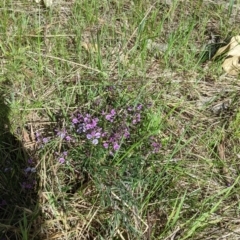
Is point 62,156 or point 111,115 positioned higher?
point 111,115

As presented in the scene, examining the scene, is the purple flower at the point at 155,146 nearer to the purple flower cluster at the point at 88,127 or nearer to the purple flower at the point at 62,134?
the purple flower cluster at the point at 88,127

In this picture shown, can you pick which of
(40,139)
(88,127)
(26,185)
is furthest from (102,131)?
(26,185)

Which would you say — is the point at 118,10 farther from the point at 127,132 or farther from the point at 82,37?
the point at 127,132

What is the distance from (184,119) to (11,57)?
1.06 metres

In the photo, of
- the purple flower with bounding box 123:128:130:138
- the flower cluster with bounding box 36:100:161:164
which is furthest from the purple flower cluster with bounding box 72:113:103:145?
the purple flower with bounding box 123:128:130:138

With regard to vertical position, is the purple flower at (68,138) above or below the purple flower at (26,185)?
above

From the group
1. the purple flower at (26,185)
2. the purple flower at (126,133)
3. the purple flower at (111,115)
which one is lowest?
the purple flower at (26,185)

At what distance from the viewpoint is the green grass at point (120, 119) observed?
1.86 m

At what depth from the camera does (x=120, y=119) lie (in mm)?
2098

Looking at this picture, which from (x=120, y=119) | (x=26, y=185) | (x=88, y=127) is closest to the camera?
(x=26, y=185)

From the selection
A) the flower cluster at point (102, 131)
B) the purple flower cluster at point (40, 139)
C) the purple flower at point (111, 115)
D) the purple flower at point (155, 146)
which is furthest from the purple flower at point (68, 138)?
the purple flower at point (155, 146)

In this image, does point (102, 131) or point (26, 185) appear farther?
point (102, 131)

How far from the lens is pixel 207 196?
2010 mm

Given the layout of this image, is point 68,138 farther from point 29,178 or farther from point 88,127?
point 29,178
